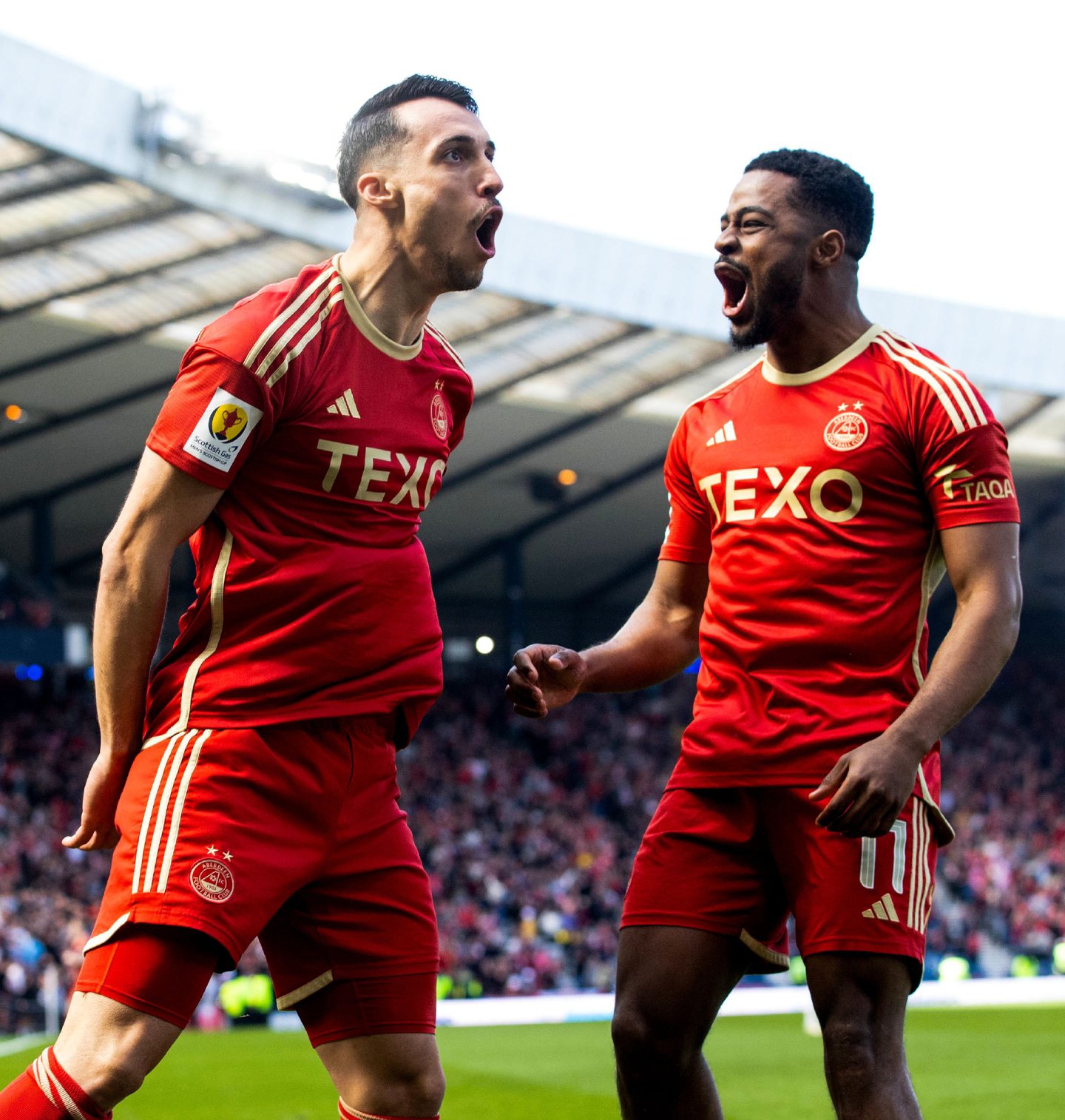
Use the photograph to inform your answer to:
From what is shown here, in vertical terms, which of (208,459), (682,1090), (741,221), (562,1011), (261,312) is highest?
(741,221)

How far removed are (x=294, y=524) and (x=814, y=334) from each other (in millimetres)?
1336

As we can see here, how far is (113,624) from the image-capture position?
297 centimetres

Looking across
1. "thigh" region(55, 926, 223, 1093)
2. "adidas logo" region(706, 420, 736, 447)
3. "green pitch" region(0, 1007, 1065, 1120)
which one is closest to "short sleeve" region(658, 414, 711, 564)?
"adidas logo" region(706, 420, 736, 447)

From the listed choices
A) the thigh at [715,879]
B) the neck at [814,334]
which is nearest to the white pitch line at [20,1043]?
the thigh at [715,879]

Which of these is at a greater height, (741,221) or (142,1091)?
(741,221)

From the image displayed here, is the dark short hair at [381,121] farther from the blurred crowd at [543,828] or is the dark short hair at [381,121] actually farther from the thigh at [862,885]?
the blurred crowd at [543,828]

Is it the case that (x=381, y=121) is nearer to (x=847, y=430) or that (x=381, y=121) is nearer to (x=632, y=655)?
(x=847, y=430)

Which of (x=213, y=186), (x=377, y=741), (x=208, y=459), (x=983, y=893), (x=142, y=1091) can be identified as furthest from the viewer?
(x=983, y=893)

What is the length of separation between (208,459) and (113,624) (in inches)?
14.7

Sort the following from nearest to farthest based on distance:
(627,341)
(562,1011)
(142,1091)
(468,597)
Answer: (142,1091)
(562,1011)
(627,341)
(468,597)

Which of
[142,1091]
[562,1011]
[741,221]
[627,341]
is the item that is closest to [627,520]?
[627,341]

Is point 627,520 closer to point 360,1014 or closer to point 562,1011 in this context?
point 562,1011

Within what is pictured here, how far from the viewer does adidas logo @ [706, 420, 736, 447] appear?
361cm

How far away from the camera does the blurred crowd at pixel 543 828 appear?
1898 cm
